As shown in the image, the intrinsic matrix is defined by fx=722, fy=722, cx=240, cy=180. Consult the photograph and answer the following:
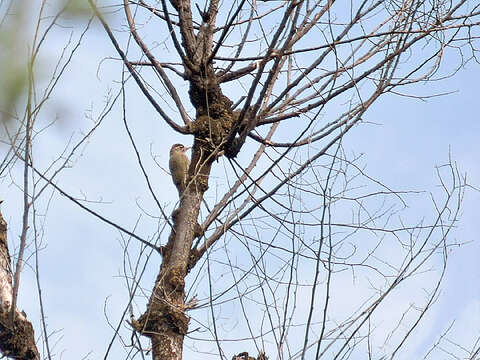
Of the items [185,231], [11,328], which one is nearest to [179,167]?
[185,231]

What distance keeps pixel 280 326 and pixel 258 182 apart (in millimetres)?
1373

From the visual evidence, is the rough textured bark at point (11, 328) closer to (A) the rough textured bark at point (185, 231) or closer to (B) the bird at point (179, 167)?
(A) the rough textured bark at point (185, 231)

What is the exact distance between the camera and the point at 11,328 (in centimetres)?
291

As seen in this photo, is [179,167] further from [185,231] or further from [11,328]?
[11,328]

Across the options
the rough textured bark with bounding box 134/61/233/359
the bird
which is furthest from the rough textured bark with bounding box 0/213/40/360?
the bird

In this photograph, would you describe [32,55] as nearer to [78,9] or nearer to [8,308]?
[78,9]

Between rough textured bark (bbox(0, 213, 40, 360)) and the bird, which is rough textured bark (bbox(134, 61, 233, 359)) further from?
rough textured bark (bbox(0, 213, 40, 360))

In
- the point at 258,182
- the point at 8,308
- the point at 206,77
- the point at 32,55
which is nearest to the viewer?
the point at 32,55

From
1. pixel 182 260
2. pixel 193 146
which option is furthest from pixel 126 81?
pixel 182 260

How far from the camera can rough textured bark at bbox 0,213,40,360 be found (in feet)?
9.49

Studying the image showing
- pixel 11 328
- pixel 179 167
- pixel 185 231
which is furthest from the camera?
pixel 179 167

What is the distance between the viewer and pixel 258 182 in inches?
165

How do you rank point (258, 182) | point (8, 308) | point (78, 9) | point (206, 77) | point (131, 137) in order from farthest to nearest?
point (258, 182) < point (206, 77) < point (131, 137) < point (8, 308) < point (78, 9)

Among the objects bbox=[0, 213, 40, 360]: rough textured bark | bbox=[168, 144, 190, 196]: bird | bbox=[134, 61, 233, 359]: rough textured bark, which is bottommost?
bbox=[0, 213, 40, 360]: rough textured bark
